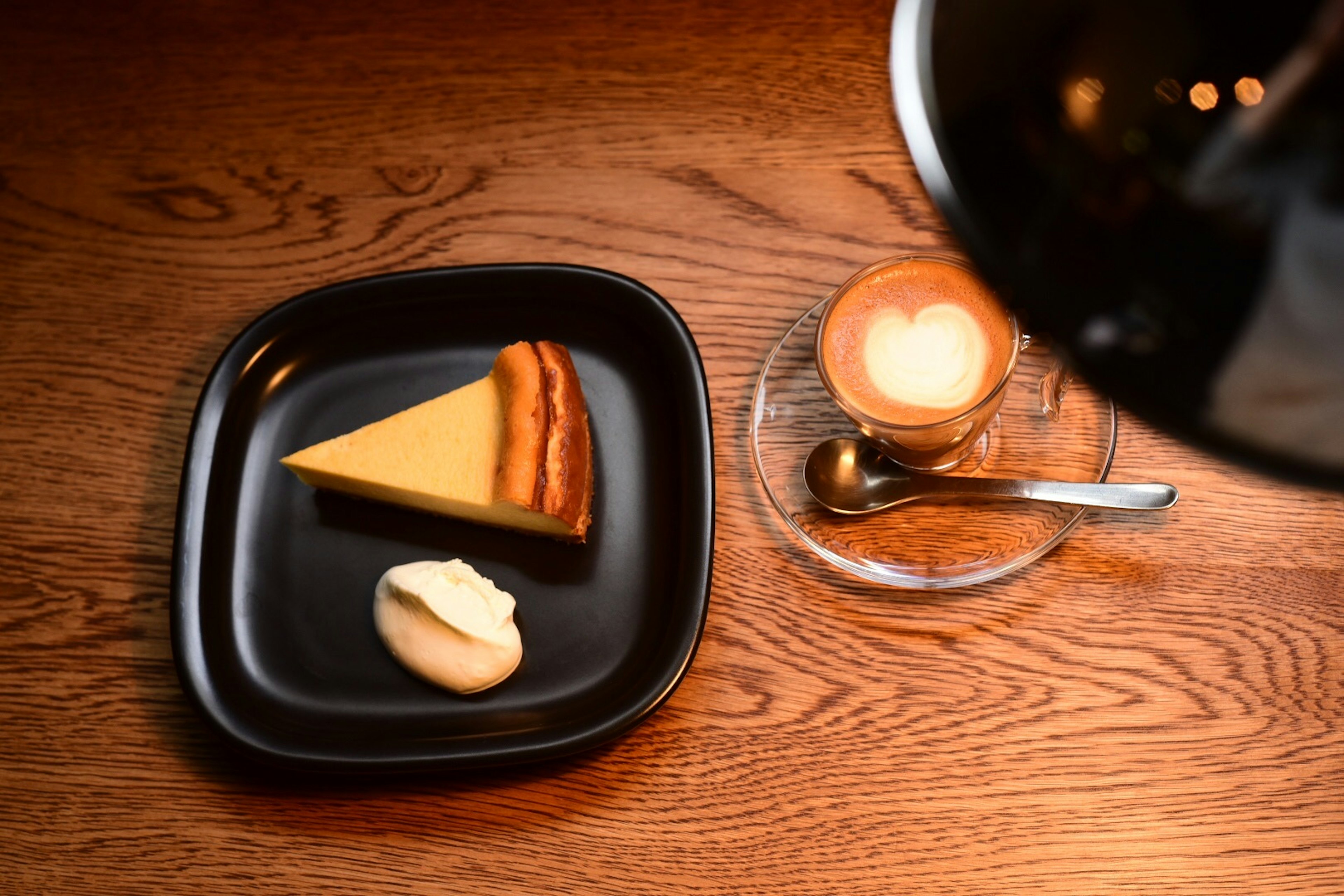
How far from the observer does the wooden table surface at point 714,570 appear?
3.62 ft

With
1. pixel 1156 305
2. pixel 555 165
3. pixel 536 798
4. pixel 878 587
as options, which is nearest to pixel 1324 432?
pixel 1156 305

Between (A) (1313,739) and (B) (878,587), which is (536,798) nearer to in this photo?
(B) (878,587)

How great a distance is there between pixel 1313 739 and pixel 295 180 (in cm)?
159

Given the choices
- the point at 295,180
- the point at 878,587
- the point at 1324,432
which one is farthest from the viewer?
the point at 295,180

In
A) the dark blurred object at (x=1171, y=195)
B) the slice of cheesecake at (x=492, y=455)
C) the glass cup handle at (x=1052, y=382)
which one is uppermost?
the dark blurred object at (x=1171, y=195)

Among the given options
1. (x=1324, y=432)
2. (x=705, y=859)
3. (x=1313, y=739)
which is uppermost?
(x=1324, y=432)

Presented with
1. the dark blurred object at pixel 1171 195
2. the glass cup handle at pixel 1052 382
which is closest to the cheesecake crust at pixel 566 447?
the glass cup handle at pixel 1052 382

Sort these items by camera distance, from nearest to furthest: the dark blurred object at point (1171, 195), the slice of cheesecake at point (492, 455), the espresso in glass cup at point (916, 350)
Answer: the dark blurred object at point (1171, 195) < the espresso in glass cup at point (916, 350) < the slice of cheesecake at point (492, 455)

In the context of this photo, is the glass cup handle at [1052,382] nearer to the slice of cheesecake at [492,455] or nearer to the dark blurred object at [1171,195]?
the slice of cheesecake at [492,455]

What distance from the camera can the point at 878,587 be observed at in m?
1.19

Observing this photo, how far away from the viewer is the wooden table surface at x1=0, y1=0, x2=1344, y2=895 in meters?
1.10

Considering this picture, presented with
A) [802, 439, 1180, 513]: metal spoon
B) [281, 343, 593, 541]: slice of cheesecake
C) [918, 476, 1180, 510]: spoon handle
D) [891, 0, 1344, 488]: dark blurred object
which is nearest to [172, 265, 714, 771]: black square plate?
[281, 343, 593, 541]: slice of cheesecake

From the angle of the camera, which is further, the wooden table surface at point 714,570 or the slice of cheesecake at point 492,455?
the slice of cheesecake at point 492,455

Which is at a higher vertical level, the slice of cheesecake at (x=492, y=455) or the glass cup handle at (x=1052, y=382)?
A: the glass cup handle at (x=1052, y=382)
